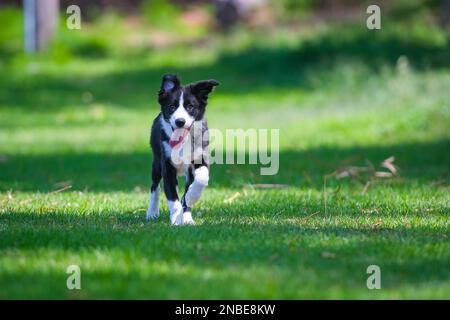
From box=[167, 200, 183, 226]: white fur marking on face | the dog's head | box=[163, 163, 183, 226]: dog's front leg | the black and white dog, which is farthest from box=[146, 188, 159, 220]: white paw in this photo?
the dog's head

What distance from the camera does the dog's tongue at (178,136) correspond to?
30.6 feet

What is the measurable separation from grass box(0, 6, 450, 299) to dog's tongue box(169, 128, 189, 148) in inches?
30.8

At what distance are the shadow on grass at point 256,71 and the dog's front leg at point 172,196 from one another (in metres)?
15.0

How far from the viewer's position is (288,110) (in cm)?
2352

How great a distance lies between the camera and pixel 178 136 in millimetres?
9336

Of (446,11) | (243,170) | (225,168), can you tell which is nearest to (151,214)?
(243,170)

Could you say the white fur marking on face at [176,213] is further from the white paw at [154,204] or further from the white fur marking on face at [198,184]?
the white paw at [154,204]

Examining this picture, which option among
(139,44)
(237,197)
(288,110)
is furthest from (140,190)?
(139,44)

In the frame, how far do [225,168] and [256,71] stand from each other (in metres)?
13.9

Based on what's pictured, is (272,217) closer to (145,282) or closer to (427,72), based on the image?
(145,282)

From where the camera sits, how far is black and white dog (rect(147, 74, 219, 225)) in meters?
9.20

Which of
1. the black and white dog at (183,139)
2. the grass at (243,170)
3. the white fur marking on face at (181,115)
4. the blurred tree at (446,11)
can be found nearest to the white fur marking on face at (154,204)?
the grass at (243,170)

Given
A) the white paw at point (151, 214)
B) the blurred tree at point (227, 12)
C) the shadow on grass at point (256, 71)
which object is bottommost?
the white paw at point (151, 214)

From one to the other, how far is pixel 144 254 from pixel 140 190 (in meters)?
5.41
